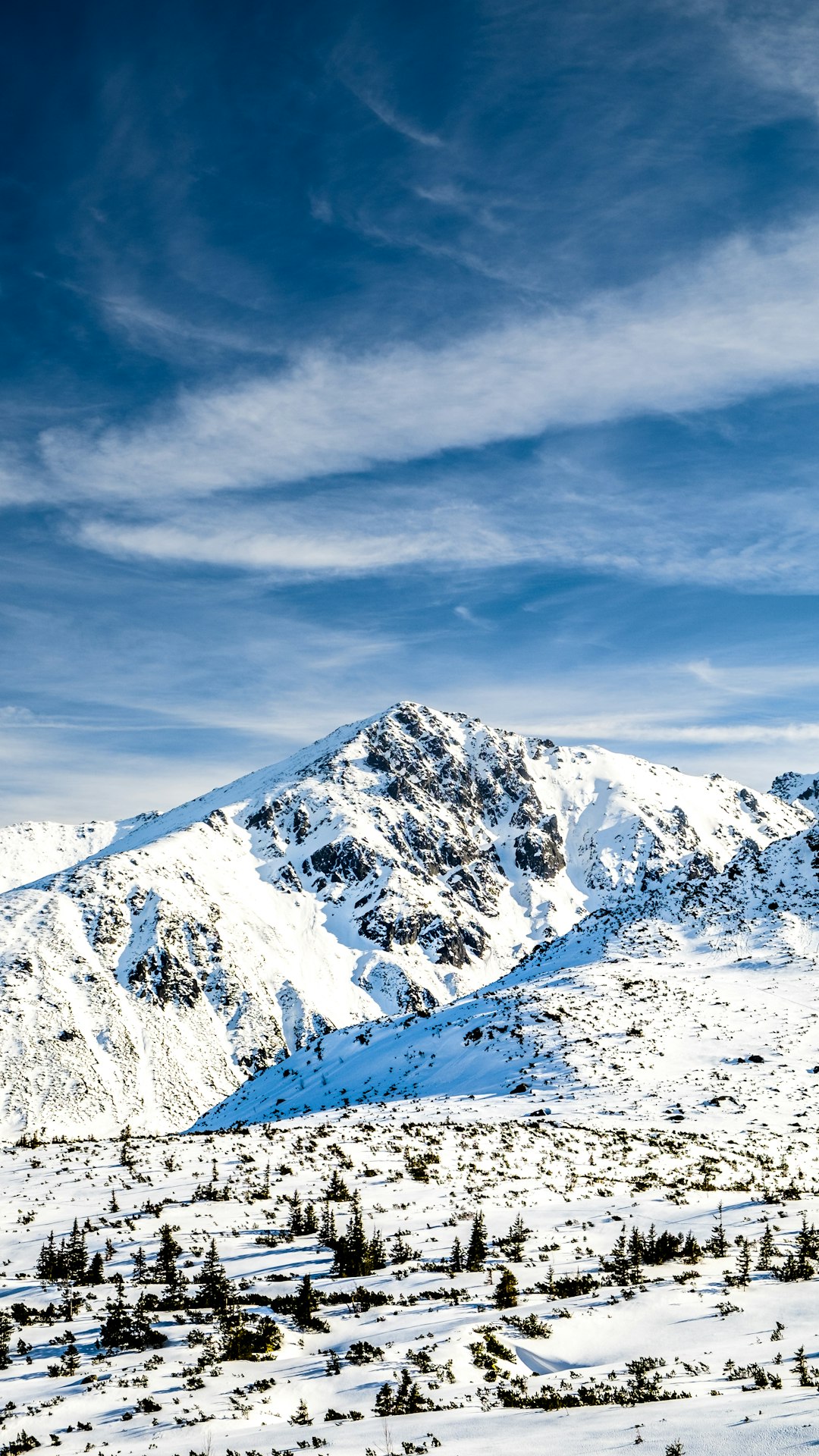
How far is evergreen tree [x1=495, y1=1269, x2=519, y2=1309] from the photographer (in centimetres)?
1574

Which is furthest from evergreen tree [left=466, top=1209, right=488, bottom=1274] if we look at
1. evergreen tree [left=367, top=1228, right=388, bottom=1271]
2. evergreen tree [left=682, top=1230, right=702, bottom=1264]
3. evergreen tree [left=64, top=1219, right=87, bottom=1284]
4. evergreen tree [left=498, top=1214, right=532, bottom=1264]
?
evergreen tree [left=64, top=1219, right=87, bottom=1284]

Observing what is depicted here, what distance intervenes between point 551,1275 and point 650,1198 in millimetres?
9461

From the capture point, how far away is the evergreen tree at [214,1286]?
1584 cm

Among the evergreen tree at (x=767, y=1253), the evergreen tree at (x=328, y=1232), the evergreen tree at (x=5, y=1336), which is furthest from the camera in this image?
the evergreen tree at (x=328, y=1232)

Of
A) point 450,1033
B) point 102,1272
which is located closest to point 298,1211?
point 102,1272

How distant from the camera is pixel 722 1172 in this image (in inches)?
1216

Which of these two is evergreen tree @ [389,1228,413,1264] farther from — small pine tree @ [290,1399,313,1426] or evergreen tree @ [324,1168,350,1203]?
small pine tree @ [290,1399,313,1426]

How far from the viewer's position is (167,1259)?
1752 centimetres

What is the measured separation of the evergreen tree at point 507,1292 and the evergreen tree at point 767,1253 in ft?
19.0

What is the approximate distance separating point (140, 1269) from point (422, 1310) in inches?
253

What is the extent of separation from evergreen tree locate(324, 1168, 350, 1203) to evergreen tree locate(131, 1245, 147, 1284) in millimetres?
6045

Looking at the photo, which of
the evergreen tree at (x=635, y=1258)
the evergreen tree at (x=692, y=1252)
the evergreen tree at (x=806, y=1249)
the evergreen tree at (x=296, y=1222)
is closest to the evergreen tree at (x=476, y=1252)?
the evergreen tree at (x=635, y=1258)

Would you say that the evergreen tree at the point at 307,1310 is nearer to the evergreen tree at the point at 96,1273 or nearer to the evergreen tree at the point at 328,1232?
the evergreen tree at the point at 328,1232

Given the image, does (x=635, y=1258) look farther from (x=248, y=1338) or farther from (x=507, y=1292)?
(x=248, y=1338)
